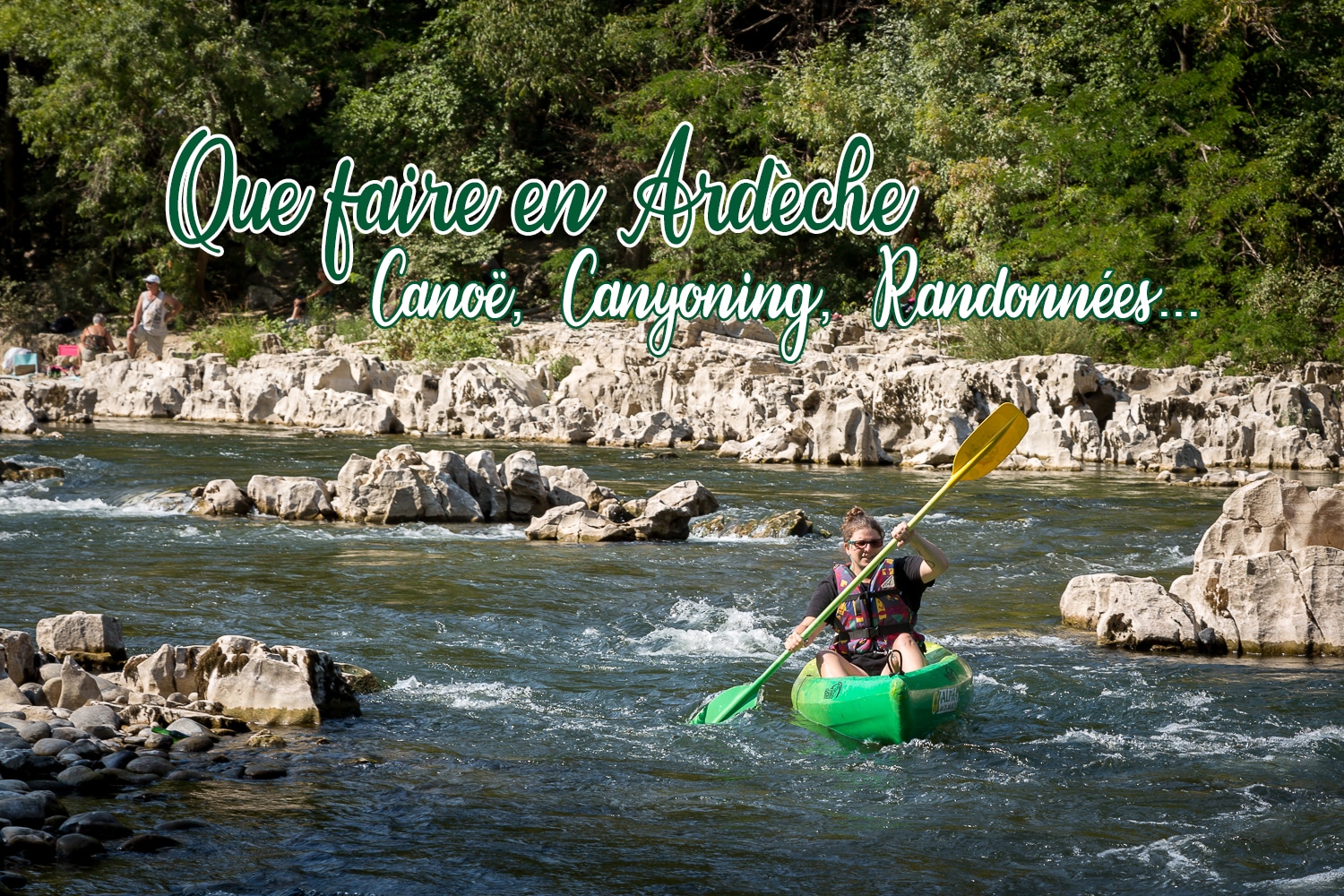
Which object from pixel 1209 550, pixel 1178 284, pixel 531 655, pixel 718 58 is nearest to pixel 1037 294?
pixel 1178 284

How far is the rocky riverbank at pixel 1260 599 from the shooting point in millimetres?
7180

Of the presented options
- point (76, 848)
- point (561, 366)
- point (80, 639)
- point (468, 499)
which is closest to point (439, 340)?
point (561, 366)

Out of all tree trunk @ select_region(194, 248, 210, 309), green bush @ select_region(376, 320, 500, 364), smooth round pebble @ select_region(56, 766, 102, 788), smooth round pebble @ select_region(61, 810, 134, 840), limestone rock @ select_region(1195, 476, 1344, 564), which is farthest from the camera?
tree trunk @ select_region(194, 248, 210, 309)

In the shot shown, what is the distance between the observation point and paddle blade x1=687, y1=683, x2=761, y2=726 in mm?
5949

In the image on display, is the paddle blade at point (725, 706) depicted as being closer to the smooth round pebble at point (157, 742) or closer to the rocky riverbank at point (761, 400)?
the smooth round pebble at point (157, 742)

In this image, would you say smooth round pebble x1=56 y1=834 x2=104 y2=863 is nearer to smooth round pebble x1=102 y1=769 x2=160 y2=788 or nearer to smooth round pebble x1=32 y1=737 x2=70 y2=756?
smooth round pebble x1=102 y1=769 x2=160 y2=788

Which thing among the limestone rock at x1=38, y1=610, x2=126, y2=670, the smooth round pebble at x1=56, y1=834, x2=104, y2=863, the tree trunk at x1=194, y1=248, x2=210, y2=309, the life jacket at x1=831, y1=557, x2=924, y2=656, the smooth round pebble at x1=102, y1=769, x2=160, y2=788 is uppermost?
the tree trunk at x1=194, y1=248, x2=210, y2=309

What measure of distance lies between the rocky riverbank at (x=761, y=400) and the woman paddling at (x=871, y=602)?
10.2 m

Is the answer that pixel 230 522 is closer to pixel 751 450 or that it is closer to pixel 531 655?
pixel 531 655

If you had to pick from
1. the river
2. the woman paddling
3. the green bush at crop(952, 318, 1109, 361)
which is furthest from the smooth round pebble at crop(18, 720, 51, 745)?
the green bush at crop(952, 318, 1109, 361)

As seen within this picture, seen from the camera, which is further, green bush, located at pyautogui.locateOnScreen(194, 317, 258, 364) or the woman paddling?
green bush, located at pyautogui.locateOnScreen(194, 317, 258, 364)

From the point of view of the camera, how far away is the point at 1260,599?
23.9 feet

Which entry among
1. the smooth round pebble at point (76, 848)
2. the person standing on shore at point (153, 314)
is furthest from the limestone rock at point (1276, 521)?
the person standing on shore at point (153, 314)

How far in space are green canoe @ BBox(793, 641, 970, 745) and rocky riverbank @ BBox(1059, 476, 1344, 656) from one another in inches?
72.9
